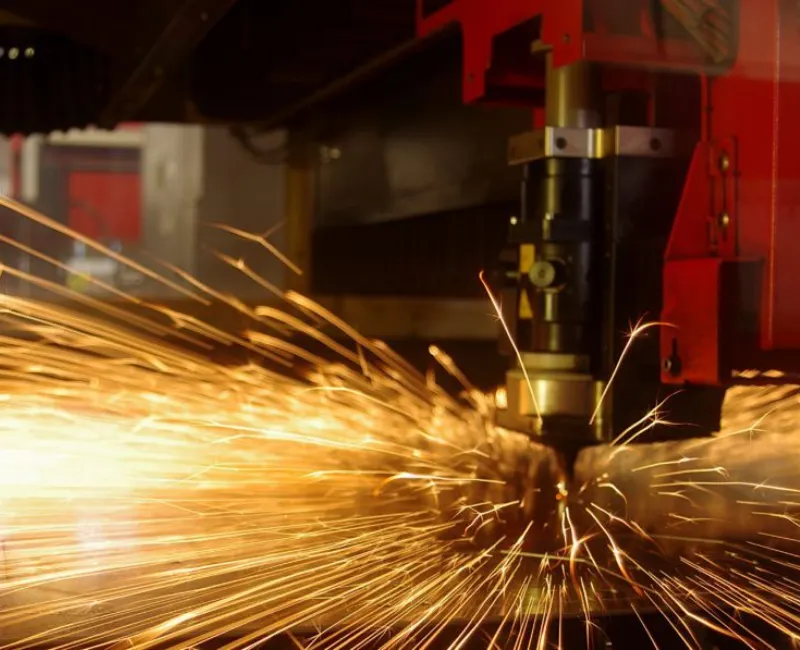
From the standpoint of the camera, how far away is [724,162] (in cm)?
140

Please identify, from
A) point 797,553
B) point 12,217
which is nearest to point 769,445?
point 797,553

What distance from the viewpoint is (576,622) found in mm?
1254

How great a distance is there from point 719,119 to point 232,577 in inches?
34.5

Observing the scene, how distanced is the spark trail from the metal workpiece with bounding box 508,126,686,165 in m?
0.39

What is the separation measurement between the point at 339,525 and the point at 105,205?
600 centimetres

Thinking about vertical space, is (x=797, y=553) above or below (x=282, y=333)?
below

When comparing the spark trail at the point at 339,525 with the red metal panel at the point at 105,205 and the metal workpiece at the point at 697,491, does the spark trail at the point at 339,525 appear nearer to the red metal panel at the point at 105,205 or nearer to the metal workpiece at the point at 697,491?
the metal workpiece at the point at 697,491

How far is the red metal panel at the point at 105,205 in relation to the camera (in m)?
6.92

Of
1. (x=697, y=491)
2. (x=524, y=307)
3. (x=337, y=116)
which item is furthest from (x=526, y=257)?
(x=337, y=116)

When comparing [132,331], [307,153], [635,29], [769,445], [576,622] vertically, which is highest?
[307,153]

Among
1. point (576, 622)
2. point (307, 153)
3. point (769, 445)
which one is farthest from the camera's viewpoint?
point (307, 153)


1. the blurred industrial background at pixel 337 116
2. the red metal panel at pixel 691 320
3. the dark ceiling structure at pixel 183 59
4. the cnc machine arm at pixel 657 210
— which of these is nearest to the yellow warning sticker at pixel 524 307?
the cnc machine arm at pixel 657 210

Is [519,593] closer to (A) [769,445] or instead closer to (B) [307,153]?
(A) [769,445]

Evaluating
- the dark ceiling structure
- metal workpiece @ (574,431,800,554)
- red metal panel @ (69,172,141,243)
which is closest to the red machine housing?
metal workpiece @ (574,431,800,554)
